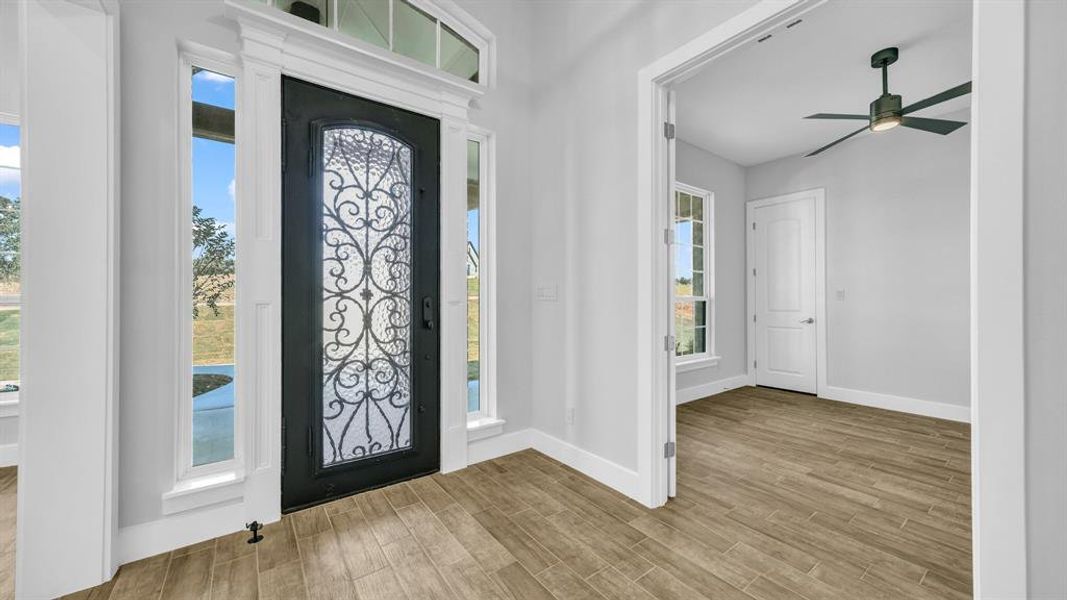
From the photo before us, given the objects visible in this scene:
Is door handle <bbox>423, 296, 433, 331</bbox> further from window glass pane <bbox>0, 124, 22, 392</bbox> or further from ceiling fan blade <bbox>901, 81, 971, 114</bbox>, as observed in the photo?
ceiling fan blade <bbox>901, 81, 971, 114</bbox>

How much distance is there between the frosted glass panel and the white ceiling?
199 centimetres

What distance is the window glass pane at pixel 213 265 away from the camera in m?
1.98

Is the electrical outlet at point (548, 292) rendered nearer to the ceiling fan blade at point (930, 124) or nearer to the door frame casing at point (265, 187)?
the door frame casing at point (265, 187)

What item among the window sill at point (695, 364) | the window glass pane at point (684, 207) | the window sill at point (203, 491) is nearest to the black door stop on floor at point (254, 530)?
the window sill at point (203, 491)

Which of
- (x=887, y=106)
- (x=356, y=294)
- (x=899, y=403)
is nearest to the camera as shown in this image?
(x=356, y=294)

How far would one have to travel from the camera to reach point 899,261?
4.23 m

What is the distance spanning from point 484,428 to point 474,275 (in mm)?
1076

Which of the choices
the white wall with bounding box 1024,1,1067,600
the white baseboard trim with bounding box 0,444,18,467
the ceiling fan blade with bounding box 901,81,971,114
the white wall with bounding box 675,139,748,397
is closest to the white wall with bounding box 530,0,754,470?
the white wall with bounding box 1024,1,1067,600

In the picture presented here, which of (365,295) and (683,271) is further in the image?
(683,271)

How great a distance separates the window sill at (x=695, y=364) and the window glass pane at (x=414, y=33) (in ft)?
12.0

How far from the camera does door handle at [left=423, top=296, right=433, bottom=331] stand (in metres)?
2.54

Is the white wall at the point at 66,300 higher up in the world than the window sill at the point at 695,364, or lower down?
higher up

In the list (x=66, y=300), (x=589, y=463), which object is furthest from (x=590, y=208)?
(x=66, y=300)

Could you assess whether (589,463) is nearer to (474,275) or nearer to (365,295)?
(474,275)
